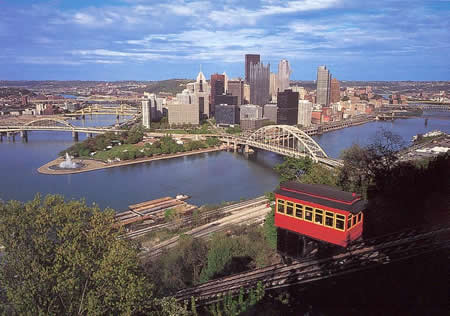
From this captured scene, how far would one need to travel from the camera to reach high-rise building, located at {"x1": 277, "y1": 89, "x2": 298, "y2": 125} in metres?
41.3

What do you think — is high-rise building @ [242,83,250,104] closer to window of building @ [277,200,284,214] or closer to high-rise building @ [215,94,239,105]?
high-rise building @ [215,94,239,105]

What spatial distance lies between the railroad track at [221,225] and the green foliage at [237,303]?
142 inches

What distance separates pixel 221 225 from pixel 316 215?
18.2 ft

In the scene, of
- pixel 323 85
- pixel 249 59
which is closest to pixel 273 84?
pixel 249 59

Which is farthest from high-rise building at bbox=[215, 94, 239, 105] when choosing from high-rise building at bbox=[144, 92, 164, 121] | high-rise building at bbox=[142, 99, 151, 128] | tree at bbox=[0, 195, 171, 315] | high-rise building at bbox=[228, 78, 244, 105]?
tree at bbox=[0, 195, 171, 315]

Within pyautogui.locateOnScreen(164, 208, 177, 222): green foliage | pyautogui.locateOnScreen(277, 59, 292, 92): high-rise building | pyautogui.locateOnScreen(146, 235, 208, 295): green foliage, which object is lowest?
pyautogui.locateOnScreen(164, 208, 177, 222): green foliage

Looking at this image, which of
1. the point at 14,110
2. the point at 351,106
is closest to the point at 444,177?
the point at 351,106

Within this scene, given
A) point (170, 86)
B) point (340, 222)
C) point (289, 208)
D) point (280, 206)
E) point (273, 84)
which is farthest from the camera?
point (170, 86)

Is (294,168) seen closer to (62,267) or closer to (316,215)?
(316,215)

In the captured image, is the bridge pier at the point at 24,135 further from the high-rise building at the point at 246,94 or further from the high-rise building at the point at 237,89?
the high-rise building at the point at 246,94

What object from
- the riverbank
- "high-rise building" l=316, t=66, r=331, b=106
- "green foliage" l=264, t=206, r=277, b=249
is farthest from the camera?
"high-rise building" l=316, t=66, r=331, b=106

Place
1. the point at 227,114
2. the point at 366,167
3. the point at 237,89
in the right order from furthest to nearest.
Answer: the point at 237,89, the point at 227,114, the point at 366,167

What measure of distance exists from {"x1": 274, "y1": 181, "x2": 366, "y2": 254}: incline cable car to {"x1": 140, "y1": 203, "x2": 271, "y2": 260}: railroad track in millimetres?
3466

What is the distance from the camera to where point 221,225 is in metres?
10.8
